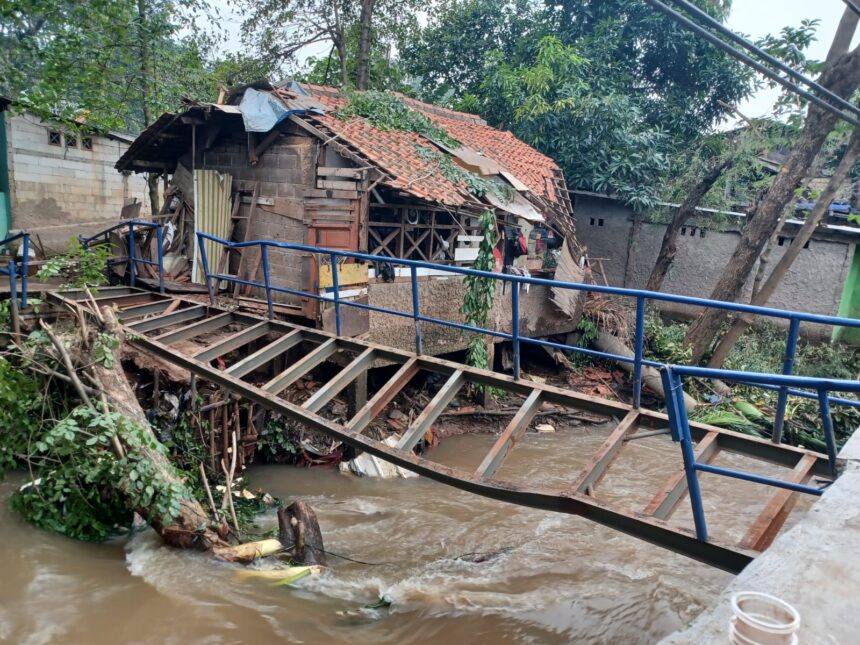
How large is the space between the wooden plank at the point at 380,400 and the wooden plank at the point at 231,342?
73.2 inches

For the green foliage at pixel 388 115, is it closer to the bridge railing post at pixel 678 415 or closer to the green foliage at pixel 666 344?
the green foliage at pixel 666 344

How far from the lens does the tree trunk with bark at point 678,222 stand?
14.0 m

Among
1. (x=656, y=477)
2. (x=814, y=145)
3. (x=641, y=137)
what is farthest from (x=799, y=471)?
(x=641, y=137)

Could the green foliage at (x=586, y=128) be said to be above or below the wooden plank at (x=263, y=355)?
above

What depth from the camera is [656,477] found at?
9297 mm

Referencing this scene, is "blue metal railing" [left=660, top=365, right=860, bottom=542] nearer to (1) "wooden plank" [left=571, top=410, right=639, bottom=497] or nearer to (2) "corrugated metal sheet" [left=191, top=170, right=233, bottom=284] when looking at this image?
(1) "wooden plank" [left=571, top=410, right=639, bottom=497]

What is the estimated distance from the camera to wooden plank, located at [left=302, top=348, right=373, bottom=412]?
5496 mm

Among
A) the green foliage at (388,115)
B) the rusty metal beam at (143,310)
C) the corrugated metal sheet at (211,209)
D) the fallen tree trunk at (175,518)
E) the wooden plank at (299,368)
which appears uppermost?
the green foliage at (388,115)

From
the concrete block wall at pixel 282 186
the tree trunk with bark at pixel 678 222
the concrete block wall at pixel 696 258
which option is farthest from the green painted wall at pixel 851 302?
the concrete block wall at pixel 282 186

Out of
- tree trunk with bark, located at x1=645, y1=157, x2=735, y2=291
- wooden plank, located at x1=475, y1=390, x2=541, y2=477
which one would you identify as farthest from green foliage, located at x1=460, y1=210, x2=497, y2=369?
tree trunk with bark, located at x1=645, y1=157, x2=735, y2=291

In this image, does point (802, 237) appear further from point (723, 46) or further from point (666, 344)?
point (723, 46)

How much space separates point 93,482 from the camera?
18.5 feet

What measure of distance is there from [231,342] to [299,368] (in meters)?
1.06

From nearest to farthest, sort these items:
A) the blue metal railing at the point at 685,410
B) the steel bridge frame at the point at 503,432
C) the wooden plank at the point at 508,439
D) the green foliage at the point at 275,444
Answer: the blue metal railing at the point at 685,410 → the steel bridge frame at the point at 503,432 → the wooden plank at the point at 508,439 → the green foliage at the point at 275,444
